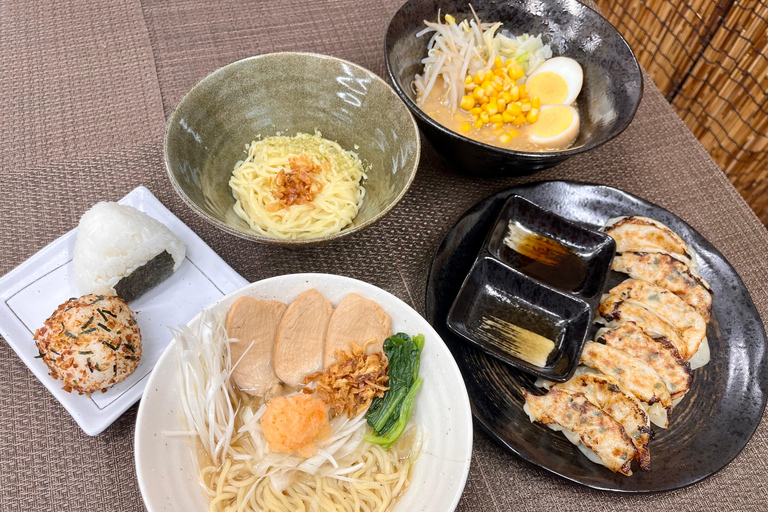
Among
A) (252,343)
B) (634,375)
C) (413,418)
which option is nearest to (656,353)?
(634,375)

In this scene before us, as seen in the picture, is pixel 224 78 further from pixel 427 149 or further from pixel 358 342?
pixel 358 342

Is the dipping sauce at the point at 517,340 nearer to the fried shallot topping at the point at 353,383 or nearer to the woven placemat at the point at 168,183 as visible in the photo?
the woven placemat at the point at 168,183

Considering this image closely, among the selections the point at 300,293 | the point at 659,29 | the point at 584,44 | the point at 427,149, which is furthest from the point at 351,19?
the point at 659,29

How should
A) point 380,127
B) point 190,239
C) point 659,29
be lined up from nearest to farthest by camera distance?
point 190,239 < point 380,127 < point 659,29

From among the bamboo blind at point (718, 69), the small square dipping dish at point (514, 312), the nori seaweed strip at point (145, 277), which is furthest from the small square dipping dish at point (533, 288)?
the bamboo blind at point (718, 69)

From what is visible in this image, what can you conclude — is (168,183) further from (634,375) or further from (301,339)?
(634,375)

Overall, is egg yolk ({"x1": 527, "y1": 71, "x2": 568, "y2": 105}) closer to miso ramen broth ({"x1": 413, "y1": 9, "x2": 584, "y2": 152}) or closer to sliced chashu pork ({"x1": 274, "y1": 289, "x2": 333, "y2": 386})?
miso ramen broth ({"x1": 413, "y1": 9, "x2": 584, "y2": 152})

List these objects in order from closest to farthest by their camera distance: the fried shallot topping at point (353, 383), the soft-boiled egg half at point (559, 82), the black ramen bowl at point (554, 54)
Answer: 1. the fried shallot topping at point (353, 383)
2. the black ramen bowl at point (554, 54)
3. the soft-boiled egg half at point (559, 82)
